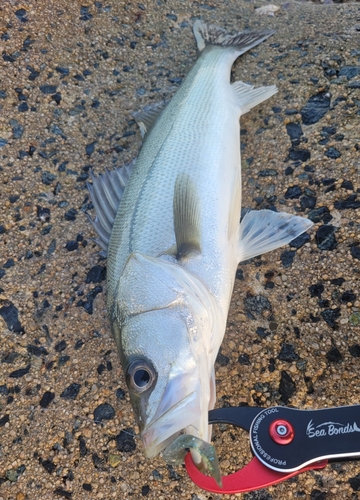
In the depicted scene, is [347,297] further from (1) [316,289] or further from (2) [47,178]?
(2) [47,178]

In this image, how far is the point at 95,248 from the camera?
103 inches

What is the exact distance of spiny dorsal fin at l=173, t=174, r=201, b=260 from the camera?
6.59ft

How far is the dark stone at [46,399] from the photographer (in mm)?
2086

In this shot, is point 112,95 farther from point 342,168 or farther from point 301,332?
point 301,332

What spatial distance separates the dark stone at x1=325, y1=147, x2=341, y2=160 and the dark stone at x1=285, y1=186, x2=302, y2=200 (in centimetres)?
31

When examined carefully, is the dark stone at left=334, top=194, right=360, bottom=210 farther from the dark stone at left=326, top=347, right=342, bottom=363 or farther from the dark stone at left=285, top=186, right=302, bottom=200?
the dark stone at left=326, top=347, right=342, bottom=363

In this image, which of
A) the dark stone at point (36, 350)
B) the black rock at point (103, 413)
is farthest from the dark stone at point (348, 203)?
the dark stone at point (36, 350)

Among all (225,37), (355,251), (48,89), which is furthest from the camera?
(225,37)

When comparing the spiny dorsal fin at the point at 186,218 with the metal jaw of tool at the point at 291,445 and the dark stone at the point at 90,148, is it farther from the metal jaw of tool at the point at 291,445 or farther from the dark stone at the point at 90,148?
→ the dark stone at the point at 90,148

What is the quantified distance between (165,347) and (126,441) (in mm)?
650

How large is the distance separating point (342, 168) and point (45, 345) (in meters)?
2.17

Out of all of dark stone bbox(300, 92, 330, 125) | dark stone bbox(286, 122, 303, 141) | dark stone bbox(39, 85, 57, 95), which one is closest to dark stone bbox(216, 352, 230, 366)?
dark stone bbox(286, 122, 303, 141)

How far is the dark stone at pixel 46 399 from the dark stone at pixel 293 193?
6.13 feet

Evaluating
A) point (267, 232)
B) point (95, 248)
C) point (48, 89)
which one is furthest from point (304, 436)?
point (48, 89)
